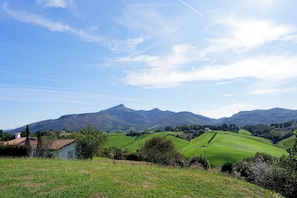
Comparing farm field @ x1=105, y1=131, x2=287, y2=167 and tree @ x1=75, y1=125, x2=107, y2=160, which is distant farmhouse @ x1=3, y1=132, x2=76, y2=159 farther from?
farm field @ x1=105, y1=131, x2=287, y2=167

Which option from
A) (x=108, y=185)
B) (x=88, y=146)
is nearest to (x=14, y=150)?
(x=88, y=146)

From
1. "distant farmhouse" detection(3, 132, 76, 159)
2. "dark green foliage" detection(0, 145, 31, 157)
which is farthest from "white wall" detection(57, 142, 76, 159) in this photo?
"dark green foliage" detection(0, 145, 31, 157)

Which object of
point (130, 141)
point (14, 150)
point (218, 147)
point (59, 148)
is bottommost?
point (218, 147)

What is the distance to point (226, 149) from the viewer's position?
330ft

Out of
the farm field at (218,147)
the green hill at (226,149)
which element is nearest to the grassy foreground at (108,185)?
the farm field at (218,147)

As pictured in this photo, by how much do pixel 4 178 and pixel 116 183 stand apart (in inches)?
316

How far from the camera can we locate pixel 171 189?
18.1 metres

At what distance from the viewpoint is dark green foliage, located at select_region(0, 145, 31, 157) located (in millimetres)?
42884

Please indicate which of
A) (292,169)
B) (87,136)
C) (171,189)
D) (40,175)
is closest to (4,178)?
(40,175)

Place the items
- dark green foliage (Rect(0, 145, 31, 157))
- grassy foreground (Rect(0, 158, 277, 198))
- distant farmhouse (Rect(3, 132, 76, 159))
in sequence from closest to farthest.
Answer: grassy foreground (Rect(0, 158, 277, 198)), dark green foliage (Rect(0, 145, 31, 157)), distant farmhouse (Rect(3, 132, 76, 159))

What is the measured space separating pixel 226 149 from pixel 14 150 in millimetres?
76240

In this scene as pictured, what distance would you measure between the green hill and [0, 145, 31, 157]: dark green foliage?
2165 inches

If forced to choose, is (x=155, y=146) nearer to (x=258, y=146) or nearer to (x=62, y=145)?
(x=62, y=145)

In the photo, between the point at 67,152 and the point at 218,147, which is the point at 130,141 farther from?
the point at 67,152
